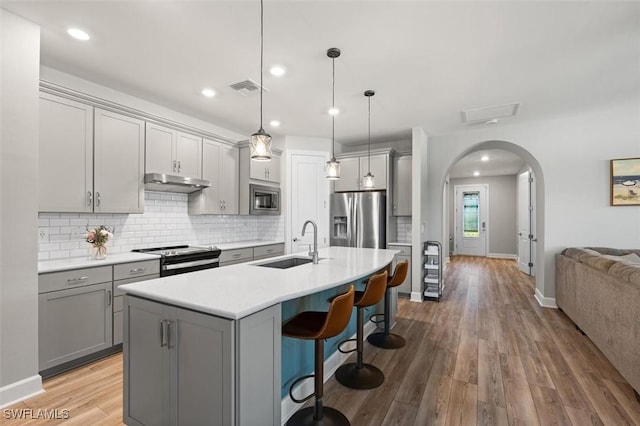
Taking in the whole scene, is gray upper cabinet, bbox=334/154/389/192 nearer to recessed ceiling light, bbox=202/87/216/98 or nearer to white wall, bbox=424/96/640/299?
white wall, bbox=424/96/640/299

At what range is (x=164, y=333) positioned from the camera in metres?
1.61

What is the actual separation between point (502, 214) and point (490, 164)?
2501 millimetres

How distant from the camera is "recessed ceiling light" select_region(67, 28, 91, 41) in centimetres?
231

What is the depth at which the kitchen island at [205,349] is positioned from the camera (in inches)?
55.1

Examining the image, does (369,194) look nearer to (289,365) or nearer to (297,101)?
(297,101)

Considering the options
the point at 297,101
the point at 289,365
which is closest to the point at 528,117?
the point at 297,101

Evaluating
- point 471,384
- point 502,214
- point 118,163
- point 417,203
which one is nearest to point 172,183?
point 118,163

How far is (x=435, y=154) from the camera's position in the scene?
518 cm

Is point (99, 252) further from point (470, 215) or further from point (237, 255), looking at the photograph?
point (470, 215)

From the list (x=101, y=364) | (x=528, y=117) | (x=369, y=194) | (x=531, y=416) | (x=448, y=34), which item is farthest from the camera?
(x=369, y=194)

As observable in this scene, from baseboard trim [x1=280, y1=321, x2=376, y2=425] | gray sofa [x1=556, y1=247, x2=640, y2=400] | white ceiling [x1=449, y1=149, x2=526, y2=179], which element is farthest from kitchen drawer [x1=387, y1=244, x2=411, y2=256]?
white ceiling [x1=449, y1=149, x2=526, y2=179]

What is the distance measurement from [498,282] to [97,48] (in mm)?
7047

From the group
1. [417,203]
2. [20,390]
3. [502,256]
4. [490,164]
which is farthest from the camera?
[502,256]

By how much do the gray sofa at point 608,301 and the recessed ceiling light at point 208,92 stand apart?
13.6 ft
